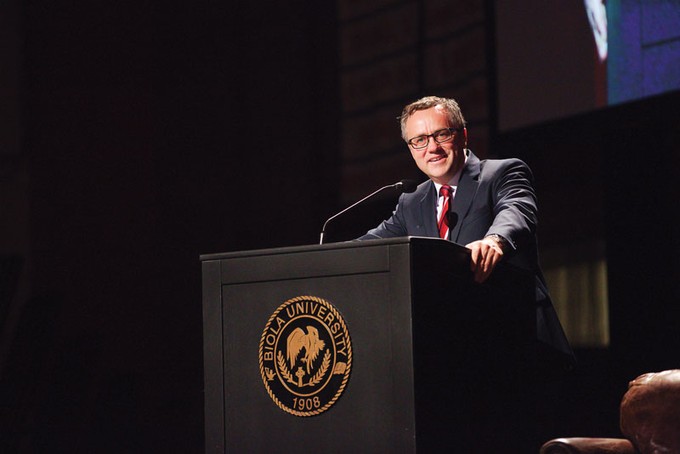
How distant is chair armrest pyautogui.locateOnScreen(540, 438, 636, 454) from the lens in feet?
8.56

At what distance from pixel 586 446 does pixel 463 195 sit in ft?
2.57

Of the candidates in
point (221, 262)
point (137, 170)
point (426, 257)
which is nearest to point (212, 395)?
point (221, 262)

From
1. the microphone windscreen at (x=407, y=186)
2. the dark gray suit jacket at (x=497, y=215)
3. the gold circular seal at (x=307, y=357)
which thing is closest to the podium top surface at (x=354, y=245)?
the gold circular seal at (x=307, y=357)

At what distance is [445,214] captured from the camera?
2512mm

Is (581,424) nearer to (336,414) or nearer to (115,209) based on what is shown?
(336,414)

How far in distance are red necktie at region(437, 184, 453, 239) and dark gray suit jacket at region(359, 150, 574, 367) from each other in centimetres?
1

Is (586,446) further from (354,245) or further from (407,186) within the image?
(354,245)

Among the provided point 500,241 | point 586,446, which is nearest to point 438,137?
point 500,241

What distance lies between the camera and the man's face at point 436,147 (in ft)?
8.14

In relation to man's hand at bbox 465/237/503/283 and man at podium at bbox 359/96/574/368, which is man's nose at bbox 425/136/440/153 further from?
man's hand at bbox 465/237/503/283

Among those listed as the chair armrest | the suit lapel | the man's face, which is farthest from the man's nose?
the chair armrest

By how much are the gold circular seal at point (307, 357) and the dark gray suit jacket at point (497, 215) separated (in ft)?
1.44

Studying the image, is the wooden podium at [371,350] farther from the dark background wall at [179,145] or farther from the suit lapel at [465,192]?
the dark background wall at [179,145]

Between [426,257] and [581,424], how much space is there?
9.23ft
